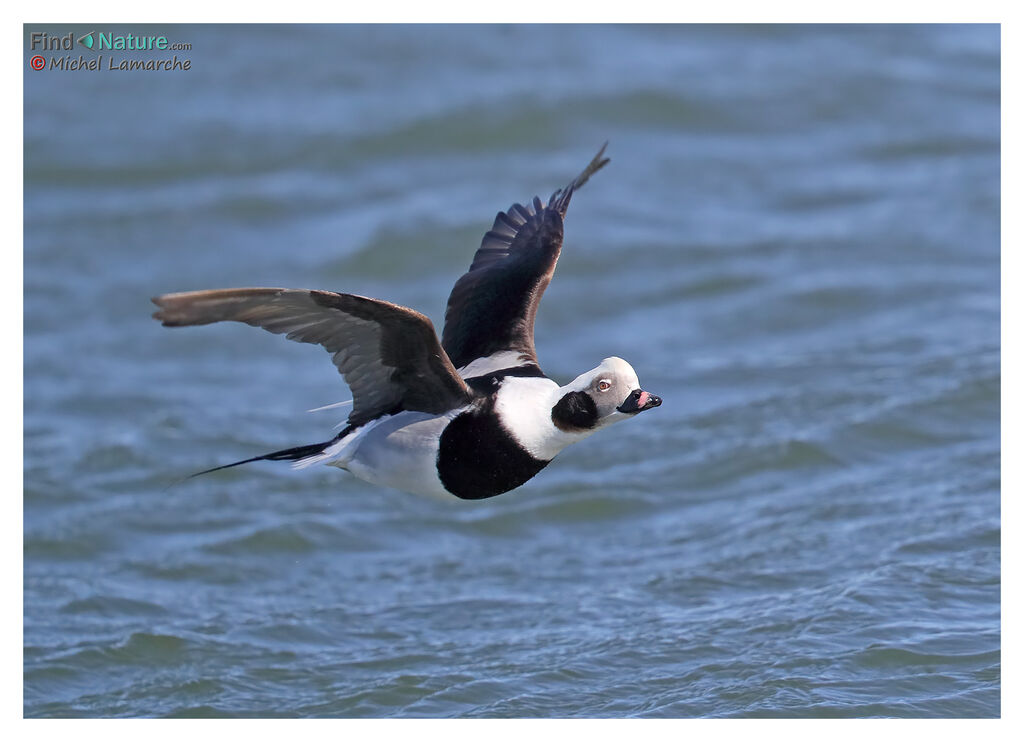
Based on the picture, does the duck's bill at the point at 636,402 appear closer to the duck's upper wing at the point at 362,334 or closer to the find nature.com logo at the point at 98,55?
the duck's upper wing at the point at 362,334

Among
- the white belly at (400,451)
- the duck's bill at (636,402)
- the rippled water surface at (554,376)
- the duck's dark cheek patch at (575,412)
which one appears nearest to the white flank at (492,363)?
the white belly at (400,451)

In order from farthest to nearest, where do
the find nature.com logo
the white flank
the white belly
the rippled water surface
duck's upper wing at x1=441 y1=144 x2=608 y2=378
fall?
the find nature.com logo < the rippled water surface < duck's upper wing at x1=441 y1=144 x2=608 y2=378 < the white flank < the white belly

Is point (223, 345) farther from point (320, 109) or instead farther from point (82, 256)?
point (320, 109)

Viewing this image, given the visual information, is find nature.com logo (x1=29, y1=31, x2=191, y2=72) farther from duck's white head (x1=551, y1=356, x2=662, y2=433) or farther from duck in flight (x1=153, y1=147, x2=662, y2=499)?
duck's white head (x1=551, y1=356, x2=662, y2=433)

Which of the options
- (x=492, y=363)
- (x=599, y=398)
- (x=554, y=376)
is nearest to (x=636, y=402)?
(x=599, y=398)

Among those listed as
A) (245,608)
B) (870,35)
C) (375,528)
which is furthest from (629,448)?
(870,35)

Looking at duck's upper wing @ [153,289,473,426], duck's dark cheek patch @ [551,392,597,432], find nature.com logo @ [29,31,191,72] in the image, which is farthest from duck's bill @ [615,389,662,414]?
find nature.com logo @ [29,31,191,72]

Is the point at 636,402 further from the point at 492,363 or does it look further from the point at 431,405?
the point at 492,363
